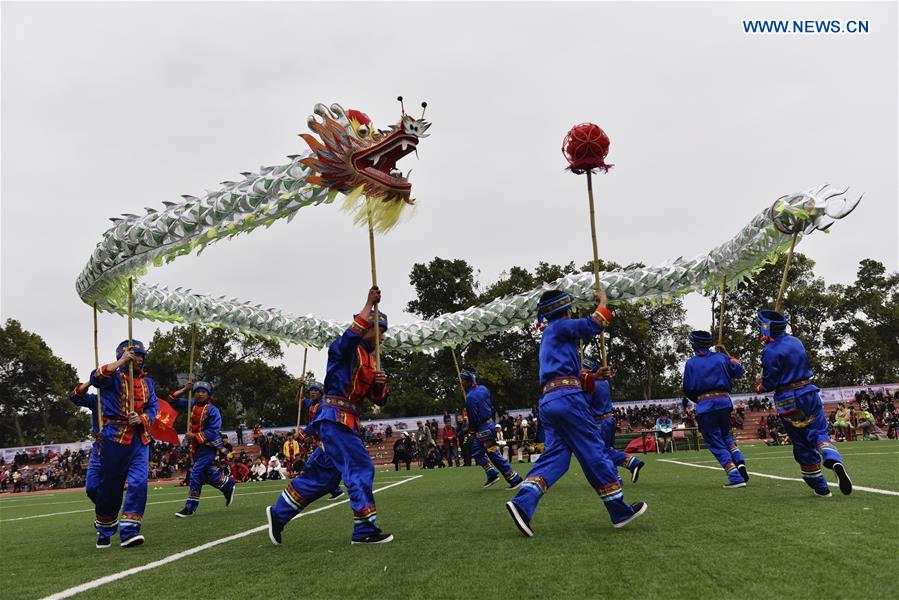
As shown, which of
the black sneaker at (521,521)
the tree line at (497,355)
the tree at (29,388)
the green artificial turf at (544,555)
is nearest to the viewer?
the green artificial turf at (544,555)

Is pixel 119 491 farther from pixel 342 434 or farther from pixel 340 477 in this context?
pixel 342 434

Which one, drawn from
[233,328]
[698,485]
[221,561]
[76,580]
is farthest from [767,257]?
[233,328]

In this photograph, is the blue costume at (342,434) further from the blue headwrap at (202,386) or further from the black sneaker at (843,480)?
the blue headwrap at (202,386)

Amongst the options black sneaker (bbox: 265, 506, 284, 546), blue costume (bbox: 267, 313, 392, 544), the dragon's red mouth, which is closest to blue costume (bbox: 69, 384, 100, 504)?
black sneaker (bbox: 265, 506, 284, 546)

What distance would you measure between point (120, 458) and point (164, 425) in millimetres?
1827

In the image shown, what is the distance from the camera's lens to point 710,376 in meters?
9.02

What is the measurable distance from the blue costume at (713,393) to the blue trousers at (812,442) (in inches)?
71.4

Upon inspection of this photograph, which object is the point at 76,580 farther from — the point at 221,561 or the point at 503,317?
the point at 503,317

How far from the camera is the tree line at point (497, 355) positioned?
4100cm

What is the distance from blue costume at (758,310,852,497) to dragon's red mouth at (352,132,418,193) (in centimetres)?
398

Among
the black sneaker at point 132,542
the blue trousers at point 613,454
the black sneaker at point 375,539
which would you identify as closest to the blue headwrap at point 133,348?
the black sneaker at point 132,542

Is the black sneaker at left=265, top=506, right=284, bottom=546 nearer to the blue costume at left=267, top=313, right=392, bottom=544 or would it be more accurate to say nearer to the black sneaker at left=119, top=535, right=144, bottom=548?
the blue costume at left=267, top=313, right=392, bottom=544

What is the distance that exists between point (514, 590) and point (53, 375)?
55.4m

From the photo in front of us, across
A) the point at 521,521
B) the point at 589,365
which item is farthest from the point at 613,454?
the point at 521,521
